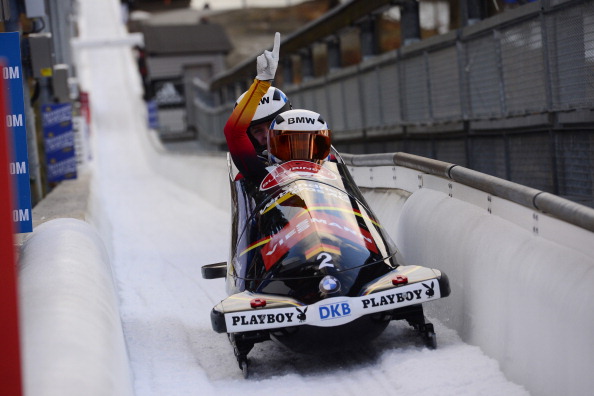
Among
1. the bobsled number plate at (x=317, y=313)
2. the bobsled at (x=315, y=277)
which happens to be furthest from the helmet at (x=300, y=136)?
the bobsled number plate at (x=317, y=313)

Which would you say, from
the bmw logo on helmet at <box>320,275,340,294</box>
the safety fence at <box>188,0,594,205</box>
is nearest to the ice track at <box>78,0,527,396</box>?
the bmw logo on helmet at <box>320,275,340,294</box>

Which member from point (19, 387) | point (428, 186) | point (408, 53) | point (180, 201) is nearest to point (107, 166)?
point (180, 201)

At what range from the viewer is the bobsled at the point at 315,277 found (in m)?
4.68

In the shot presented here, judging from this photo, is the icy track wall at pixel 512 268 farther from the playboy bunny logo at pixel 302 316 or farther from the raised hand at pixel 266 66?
the raised hand at pixel 266 66

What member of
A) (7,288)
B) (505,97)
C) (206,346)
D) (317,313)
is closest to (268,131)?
(206,346)

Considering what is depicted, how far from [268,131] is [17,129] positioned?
1.63m

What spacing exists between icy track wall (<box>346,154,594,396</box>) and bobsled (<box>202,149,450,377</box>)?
294 mm

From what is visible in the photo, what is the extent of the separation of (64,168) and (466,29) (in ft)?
35.6

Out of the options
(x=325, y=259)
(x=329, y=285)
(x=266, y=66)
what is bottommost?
(x=329, y=285)

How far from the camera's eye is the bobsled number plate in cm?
464

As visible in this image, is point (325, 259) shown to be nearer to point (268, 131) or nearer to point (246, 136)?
point (268, 131)

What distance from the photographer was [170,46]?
53438mm

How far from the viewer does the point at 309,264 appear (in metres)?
4.88

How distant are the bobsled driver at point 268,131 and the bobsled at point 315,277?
26cm
